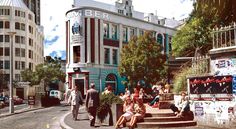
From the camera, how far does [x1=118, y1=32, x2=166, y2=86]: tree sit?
158ft

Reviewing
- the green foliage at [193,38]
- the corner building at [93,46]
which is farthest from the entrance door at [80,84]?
the green foliage at [193,38]

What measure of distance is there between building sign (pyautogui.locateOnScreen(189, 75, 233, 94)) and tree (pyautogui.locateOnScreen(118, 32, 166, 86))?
3146cm

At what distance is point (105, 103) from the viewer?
18.4 metres

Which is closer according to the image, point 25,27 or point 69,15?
point 69,15

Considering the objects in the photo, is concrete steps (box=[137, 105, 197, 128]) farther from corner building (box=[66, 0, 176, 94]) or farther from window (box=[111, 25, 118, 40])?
window (box=[111, 25, 118, 40])

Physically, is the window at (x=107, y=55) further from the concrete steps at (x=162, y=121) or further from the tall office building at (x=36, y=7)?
the tall office building at (x=36, y=7)

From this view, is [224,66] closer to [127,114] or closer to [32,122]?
[127,114]

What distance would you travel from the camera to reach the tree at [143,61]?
4822 centimetres

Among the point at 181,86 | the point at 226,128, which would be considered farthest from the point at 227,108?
the point at 181,86

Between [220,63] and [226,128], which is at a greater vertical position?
[220,63]

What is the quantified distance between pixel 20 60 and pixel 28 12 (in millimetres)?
11114

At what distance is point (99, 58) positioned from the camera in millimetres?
57906

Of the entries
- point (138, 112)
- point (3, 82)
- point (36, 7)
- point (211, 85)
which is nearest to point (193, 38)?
point (138, 112)

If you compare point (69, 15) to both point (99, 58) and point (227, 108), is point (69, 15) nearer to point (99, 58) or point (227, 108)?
point (99, 58)
